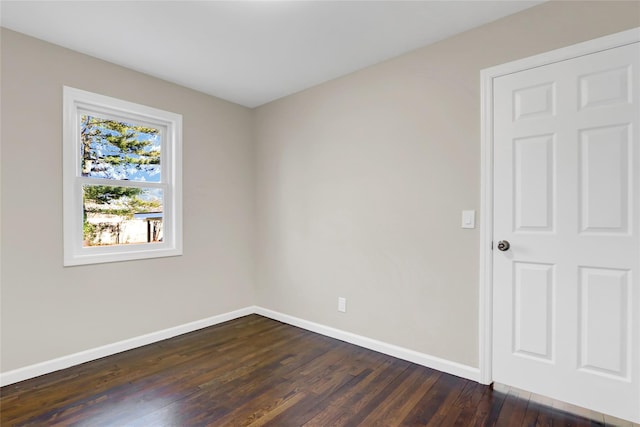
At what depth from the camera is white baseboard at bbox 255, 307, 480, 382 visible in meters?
2.29

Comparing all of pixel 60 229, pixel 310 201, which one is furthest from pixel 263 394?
pixel 60 229

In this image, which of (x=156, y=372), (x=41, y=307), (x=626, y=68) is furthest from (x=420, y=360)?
(x=41, y=307)

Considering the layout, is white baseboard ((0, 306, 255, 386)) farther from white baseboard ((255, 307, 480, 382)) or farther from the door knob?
the door knob

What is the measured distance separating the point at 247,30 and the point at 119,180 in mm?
1733

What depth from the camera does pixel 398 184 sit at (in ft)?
8.64

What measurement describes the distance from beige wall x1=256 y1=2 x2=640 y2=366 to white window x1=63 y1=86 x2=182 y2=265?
1.13 metres

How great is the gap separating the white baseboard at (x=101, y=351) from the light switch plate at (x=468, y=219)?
2.67 metres

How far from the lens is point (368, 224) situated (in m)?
2.83

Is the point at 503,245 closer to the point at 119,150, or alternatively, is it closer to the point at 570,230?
the point at 570,230

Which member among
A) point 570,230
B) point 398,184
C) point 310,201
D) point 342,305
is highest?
point 398,184

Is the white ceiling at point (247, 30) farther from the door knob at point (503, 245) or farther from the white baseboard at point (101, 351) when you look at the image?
the white baseboard at point (101, 351)

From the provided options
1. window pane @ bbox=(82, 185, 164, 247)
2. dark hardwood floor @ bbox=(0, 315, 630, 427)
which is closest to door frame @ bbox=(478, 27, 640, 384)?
dark hardwood floor @ bbox=(0, 315, 630, 427)

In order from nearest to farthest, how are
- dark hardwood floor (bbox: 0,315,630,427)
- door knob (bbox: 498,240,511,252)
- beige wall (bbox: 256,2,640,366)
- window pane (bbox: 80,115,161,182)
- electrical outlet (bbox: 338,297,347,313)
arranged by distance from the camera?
dark hardwood floor (bbox: 0,315,630,427)
door knob (bbox: 498,240,511,252)
beige wall (bbox: 256,2,640,366)
window pane (bbox: 80,115,161,182)
electrical outlet (bbox: 338,297,347,313)

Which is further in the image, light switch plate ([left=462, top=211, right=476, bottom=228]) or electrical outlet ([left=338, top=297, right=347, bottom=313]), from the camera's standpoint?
electrical outlet ([left=338, top=297, right=347, bottom=313])
